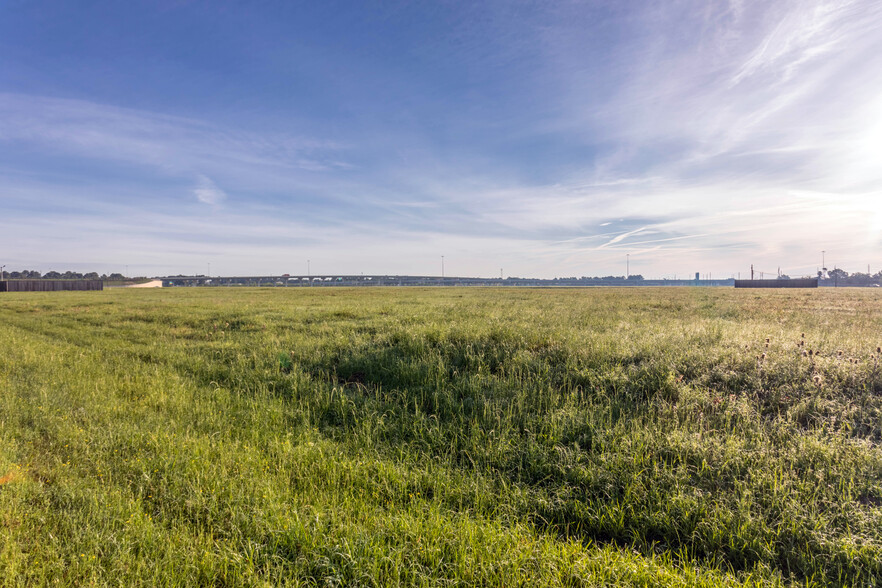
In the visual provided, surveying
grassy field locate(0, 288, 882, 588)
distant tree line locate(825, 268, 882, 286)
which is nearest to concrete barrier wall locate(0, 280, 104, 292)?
grassy field locate(0, 288, 882, 588)

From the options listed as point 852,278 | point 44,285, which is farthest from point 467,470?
point 852,278

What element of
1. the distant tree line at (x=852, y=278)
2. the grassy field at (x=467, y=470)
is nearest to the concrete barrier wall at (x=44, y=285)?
the grassy field at (x=467, y=470)

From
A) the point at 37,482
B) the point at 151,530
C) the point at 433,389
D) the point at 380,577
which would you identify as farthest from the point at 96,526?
the point at 433,389

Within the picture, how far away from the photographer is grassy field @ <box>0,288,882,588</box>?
120 inches

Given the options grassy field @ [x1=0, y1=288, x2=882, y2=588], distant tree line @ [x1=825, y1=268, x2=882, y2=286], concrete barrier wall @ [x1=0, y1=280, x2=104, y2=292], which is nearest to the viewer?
grassy field @ [x1=0, y1=288, x2=882, y2=588]

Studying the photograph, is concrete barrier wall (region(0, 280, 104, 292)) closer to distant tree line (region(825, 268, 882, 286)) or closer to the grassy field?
the grassy field

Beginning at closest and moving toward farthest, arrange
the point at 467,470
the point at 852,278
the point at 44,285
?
the point at 467,470 → the point at 44,285 → the point at 852,278

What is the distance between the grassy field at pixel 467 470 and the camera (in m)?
3.04

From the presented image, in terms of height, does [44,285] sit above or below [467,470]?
above

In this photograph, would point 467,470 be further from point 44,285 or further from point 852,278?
point 852,278

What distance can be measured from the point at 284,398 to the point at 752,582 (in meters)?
7.06

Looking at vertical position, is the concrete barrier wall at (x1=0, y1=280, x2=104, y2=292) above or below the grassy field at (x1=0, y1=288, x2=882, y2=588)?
above

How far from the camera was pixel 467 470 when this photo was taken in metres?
4.64

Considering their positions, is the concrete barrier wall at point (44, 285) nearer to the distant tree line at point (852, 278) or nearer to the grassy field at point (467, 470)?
the grassy field at point (467, 470)
